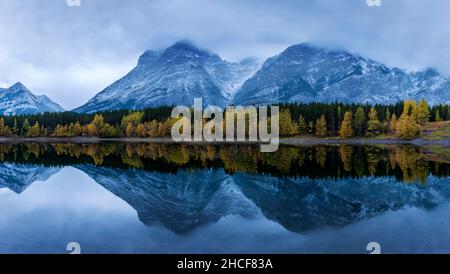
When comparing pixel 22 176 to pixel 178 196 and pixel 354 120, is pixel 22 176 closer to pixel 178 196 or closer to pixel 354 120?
pixel 178 196

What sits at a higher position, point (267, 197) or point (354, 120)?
point (354, 120)

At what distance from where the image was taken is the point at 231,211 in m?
28.8

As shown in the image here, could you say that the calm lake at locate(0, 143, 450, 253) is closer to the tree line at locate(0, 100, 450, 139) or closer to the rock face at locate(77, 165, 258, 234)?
the rock face at locate(77, 165, 258, 234)

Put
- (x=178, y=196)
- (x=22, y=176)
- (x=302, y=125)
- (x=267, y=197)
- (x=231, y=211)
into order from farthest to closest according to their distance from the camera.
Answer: (x=302, y=125) → (x=22, y=176) → (x=178, y=196) → (x=267, y=197) → (x=231, y=211)

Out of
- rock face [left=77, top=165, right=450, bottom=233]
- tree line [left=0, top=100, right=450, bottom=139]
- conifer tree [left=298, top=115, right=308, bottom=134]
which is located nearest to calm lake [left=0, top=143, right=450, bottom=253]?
rock face [left=77, top=165, right=450, bottom=233]

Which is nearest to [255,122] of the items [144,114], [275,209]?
[144,114]

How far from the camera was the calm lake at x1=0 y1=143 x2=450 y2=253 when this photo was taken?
20359mm

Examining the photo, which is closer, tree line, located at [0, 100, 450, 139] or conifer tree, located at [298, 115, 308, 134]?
tree line, located at [0, 100, 450, 139]

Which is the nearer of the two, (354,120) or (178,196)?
(178,196)

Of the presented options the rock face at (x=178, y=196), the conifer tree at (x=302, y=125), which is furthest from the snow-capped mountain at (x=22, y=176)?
the conifer tree at (x=302, y=125)

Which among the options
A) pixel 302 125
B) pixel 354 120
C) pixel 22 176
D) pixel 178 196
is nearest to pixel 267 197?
pixel 178 196
